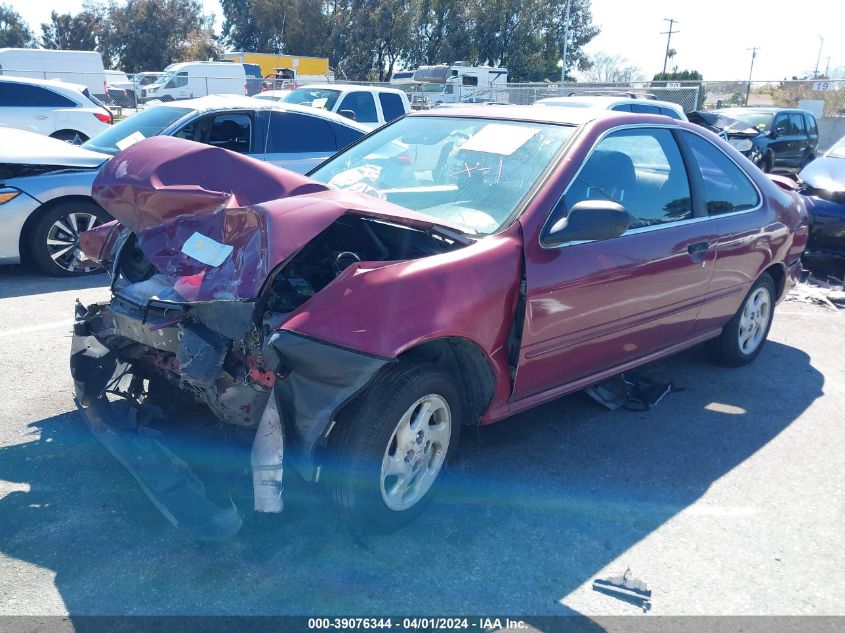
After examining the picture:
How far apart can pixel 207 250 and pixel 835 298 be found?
7123mm

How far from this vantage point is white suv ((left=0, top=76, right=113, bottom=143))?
1377 cm

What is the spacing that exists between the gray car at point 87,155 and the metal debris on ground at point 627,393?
4.42m

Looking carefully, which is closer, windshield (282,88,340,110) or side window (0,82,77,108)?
windshield (282,88,340,110)

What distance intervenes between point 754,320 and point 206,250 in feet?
13.8

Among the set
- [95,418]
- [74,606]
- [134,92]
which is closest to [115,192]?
[95,418]

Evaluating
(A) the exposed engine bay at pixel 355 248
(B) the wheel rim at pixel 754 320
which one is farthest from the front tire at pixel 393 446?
(B) the wheel rim at pixel 754 320

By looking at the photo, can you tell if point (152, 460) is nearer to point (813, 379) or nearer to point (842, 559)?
point (842, 559)

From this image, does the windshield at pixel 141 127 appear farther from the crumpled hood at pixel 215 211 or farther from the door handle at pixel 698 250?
the door handle at pixel 698 250

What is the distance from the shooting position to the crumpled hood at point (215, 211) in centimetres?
283

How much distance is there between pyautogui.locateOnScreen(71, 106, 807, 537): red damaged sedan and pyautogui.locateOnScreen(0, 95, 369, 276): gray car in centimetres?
313

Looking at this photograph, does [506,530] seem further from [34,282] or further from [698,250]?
[34,282]

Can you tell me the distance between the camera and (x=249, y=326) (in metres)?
2.79

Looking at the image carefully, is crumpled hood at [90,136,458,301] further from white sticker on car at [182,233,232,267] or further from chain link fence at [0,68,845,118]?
chain link fence at [0,68,845,118]

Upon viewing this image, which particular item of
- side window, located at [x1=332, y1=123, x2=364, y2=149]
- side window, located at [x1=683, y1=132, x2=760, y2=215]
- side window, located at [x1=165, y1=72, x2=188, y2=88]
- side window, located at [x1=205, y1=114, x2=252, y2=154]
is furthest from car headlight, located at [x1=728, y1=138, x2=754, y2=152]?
side window, located at [x1=165, y1=72, x2=188, y2=88]
